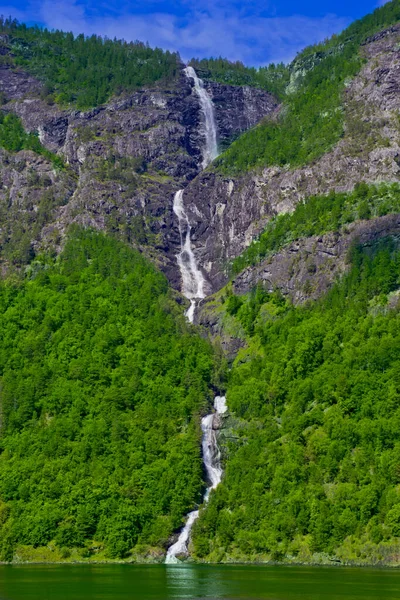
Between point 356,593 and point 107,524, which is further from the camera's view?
point 107,524

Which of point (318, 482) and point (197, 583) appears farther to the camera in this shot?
point (318, 482)

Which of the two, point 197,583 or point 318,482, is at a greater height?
point 318,482

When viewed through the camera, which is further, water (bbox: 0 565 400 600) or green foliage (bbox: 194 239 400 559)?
green foliage (bbox: 194 239 400 559)

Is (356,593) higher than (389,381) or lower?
lower

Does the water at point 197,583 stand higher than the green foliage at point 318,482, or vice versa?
the green foliage at point 318,482

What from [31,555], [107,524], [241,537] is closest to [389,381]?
[241,537]

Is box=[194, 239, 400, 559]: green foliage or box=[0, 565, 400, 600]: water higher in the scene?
box=[194, 239, 400, 559]: green foliage

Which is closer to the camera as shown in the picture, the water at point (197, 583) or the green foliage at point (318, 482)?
the water at point (197, 583)

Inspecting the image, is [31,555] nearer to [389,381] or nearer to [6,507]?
[6,507]
